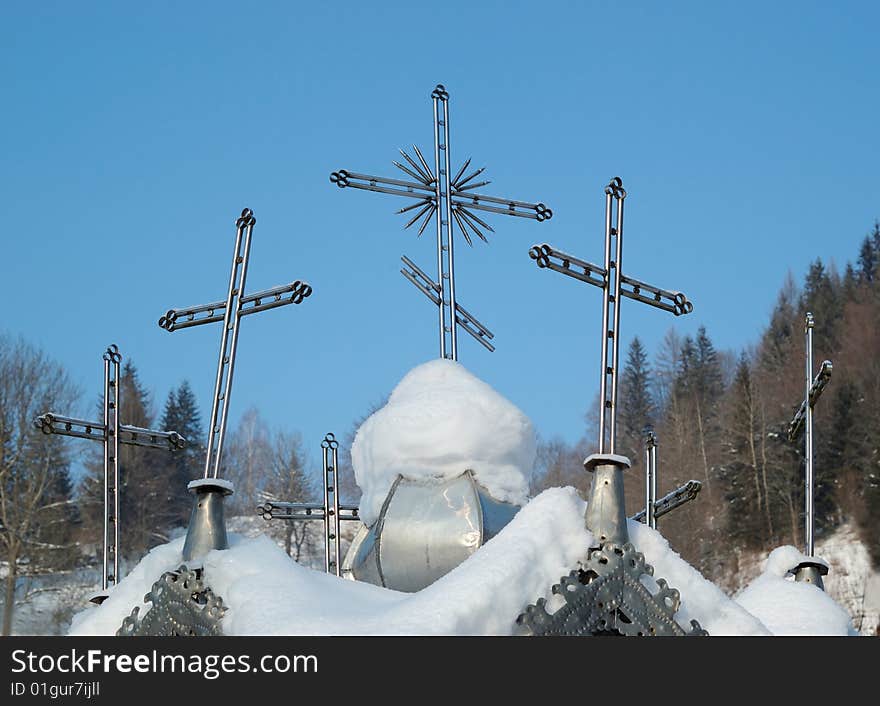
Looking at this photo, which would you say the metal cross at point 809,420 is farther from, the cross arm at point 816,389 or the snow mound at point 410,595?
the snow mound at point 410,595

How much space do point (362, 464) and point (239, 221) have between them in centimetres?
284

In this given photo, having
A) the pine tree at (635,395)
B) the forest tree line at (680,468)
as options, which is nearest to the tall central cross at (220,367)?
the forest tree line at (680,468)

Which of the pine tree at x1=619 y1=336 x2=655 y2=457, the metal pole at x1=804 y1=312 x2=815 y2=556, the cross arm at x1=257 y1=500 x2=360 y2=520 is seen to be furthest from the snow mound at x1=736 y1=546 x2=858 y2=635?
the pine tree at x1=619 y1=336 x2=655 y2=457

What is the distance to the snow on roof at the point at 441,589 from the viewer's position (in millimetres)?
8328

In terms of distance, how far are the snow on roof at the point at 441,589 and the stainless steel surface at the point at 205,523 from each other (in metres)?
0.16

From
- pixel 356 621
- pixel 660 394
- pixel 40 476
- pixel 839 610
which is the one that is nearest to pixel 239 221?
pixel 356 621

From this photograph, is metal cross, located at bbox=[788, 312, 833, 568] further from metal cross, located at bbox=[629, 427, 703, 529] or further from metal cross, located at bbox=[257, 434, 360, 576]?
metal cross, located at bbox=[257, 434, 360, 576]

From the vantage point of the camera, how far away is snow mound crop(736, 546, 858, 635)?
1090cm

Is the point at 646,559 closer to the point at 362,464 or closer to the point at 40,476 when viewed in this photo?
the point at 362,464

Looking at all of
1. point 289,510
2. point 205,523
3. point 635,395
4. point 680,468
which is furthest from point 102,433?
point 635,395

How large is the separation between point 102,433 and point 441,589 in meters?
6.41

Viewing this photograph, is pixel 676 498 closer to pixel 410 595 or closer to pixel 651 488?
pixel 651 488

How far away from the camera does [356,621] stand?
27.6 feet

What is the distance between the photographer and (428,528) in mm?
11727
